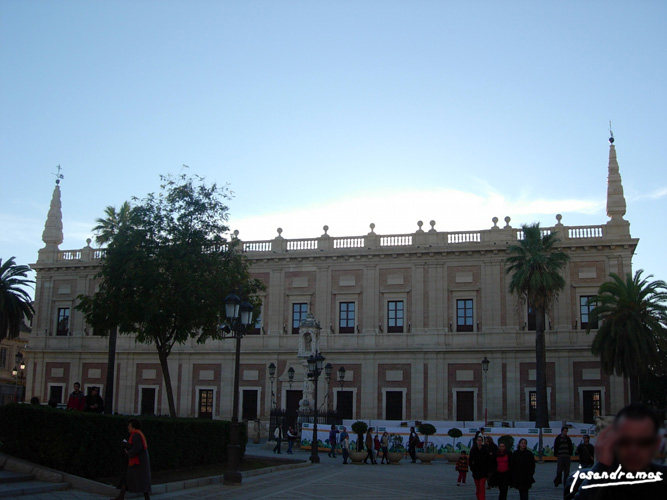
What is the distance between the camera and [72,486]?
15156 millimetres

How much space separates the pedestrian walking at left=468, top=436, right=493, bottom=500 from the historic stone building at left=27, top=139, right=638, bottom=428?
2525cm

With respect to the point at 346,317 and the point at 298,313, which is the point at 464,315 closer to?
the point at 346,317

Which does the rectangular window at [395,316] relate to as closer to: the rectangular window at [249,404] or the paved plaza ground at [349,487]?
the rectangular window at [249,404]

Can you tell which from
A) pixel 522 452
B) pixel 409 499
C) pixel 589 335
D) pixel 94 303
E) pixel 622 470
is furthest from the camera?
pixel 589 335

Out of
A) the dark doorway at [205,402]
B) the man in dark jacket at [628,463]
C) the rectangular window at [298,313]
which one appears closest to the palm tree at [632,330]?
the rectangular window at [298,313]

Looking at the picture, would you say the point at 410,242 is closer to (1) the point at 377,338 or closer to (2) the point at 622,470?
(1) the point at 377,338

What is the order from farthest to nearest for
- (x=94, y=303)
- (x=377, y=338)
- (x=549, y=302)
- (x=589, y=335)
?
(x=377, y=338), (x=589, y=335), (x=549, y=302), (x=94, y=303)

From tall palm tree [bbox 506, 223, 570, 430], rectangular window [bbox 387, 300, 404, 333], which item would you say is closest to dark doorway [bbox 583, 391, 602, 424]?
tall palm tree [bbox 506, 223, 570, 430]

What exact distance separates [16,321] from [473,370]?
1045 inches

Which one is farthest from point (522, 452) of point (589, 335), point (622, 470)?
point (589, 335)

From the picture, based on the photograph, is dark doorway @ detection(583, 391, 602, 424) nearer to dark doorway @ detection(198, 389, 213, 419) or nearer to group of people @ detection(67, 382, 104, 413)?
dark doorway @ detection(198, 389, 213, 419)

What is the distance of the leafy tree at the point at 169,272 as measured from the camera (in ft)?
85.5

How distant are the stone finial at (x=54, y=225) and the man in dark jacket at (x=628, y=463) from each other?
54767 millimetres

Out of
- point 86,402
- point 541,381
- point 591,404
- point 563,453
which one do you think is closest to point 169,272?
point 86,402
